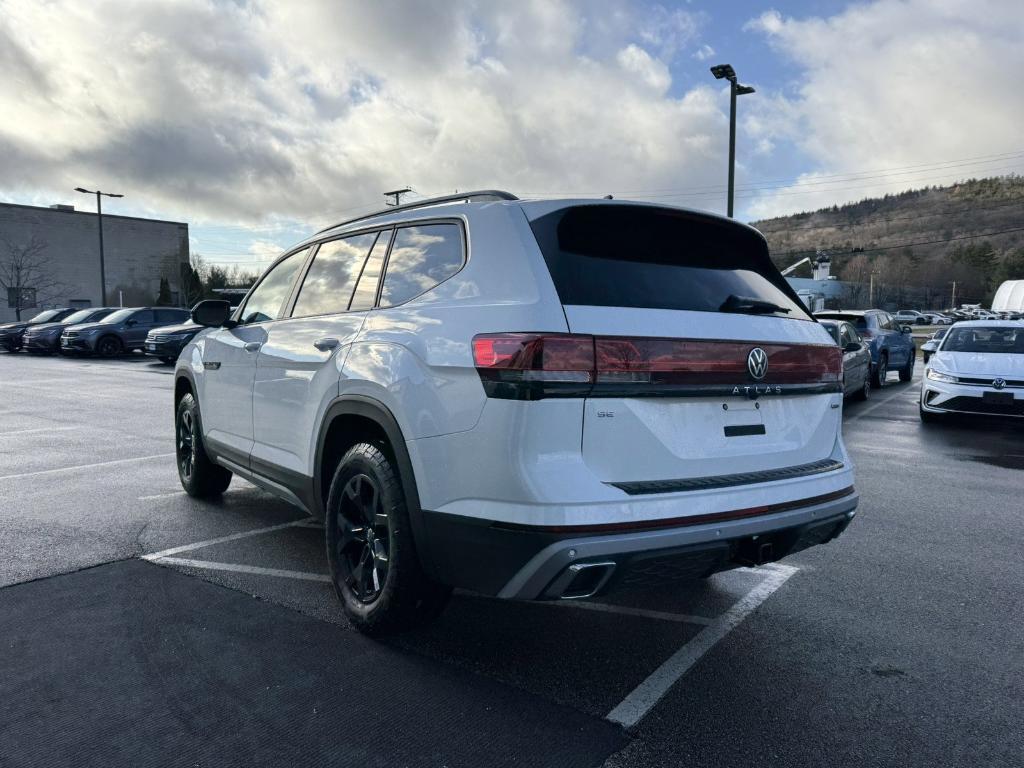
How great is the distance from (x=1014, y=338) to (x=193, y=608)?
11.4 m

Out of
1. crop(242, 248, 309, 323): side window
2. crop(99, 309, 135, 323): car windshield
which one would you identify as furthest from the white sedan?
crop(99, 309, 135, 323): car windshield

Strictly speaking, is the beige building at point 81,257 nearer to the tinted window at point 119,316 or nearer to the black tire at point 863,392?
the tinted window at point 119,316

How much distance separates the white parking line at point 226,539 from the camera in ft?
15.0

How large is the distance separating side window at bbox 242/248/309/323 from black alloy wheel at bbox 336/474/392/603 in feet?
5.37

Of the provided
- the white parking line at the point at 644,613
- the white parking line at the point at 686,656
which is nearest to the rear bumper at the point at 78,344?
the white parking line at the point at 644,613

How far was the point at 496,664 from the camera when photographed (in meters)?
3.21

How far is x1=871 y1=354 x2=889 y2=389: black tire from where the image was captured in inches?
639

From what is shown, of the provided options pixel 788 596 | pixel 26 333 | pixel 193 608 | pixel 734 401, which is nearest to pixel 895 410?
pixel 788 596

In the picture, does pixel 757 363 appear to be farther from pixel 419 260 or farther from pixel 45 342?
pixel 45 342

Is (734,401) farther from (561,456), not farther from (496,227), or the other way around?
(496,227)

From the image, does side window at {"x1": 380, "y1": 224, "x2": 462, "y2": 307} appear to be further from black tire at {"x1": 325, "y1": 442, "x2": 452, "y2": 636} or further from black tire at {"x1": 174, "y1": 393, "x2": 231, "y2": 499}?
black tire at {"x1": 174, "y1": 393, "x2": 231, "y2": 499}

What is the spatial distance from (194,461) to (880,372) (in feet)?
48.7

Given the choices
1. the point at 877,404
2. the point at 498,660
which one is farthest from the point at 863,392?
the point at 498,660

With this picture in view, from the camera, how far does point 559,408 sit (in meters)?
2.62
